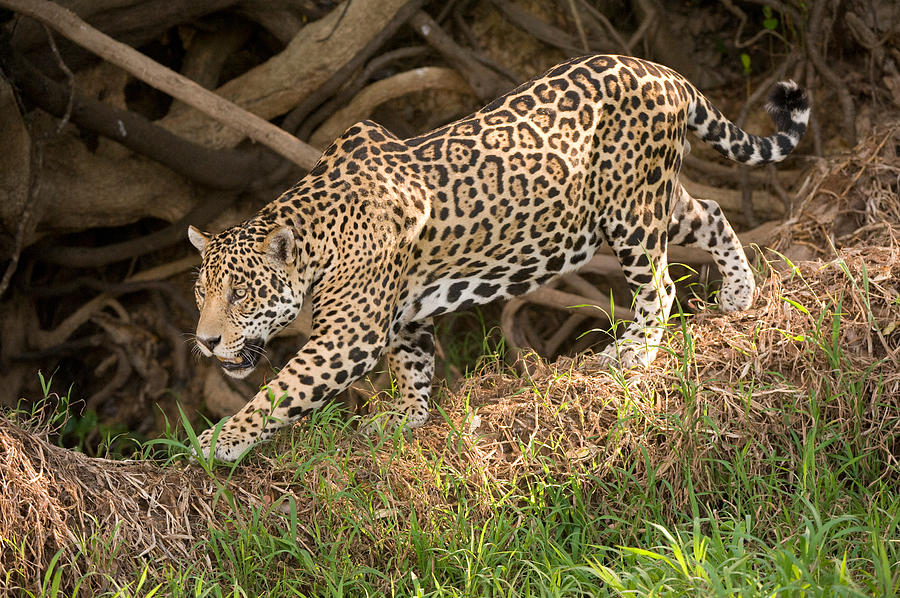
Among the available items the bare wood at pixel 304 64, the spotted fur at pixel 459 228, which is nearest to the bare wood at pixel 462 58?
the bare wood at pixel 304 64

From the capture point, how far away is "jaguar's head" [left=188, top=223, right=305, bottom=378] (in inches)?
185

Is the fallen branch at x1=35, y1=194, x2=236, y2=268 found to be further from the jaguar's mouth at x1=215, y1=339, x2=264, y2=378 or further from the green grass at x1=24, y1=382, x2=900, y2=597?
the green grass at x1=24, y1=382, x2=900, y2=597

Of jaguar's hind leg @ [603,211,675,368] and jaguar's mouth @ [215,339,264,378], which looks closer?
jaguar's mouth @ [215,339,264,378]

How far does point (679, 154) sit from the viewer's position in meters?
5.57

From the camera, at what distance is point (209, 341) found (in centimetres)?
468

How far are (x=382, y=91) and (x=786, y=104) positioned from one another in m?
3.14

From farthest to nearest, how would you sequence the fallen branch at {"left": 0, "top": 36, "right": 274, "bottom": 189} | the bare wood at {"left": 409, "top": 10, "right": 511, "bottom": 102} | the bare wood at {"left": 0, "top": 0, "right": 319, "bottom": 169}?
1. the bare wood at {"left": 409, "top": 10, "right": 511, "bottom": 102}
2. the fallen branch at {"left": 0, "top": 36, "right": 274, "bottom": 189}
3. the bare wood at {"left": 0, "top": 0, "right": 319, "bottom": 169}

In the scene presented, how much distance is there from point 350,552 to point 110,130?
3799mm

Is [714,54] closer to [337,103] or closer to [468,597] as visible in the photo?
[337,103]

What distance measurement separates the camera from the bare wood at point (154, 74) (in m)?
6.00

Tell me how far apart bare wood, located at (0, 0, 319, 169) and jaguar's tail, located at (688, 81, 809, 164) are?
2302 millimetres

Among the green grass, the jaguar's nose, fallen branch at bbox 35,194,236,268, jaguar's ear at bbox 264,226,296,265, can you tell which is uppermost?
jaguar's ear at bbox 264,226,296,265

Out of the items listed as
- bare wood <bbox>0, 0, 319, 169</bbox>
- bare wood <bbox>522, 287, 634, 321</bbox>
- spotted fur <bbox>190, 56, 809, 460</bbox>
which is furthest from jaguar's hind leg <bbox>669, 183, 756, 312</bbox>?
bare wood <bbox>0, 0, 319, 169</bbox>

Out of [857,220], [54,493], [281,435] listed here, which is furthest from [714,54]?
[54,493]
